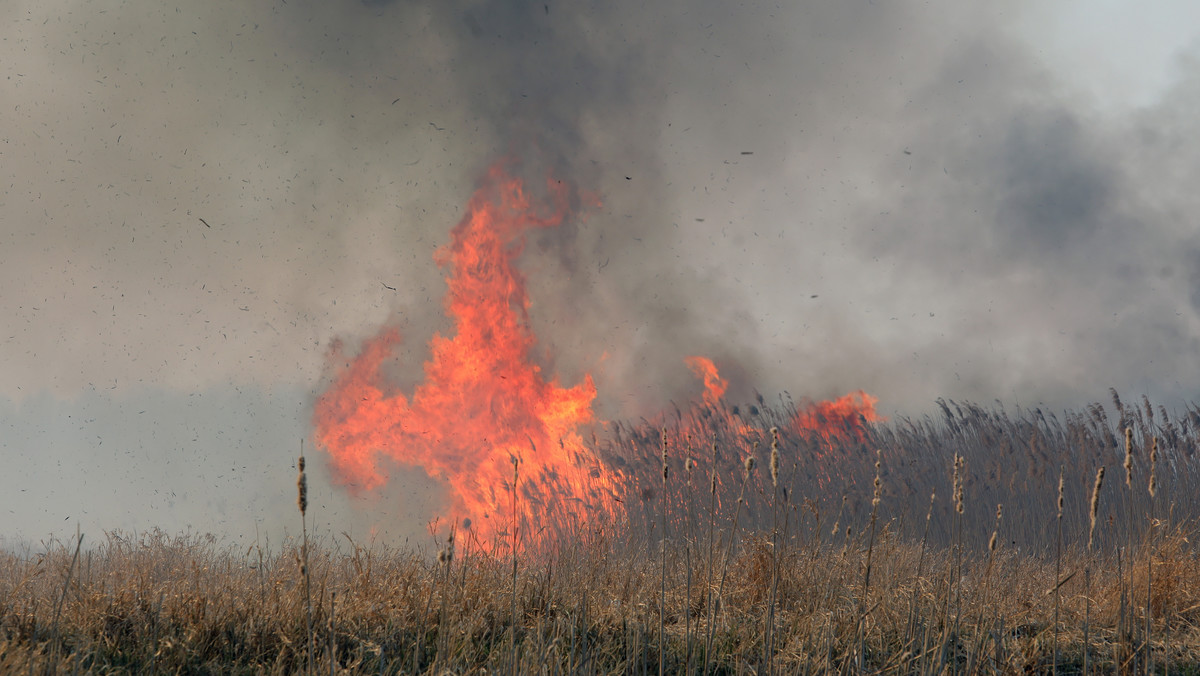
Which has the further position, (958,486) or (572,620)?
(572,620)

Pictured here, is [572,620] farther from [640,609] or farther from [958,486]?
[958,486]

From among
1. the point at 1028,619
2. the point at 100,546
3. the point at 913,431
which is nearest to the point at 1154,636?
the point at 1028,619

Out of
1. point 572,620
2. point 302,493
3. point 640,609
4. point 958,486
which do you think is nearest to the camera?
point 302,493

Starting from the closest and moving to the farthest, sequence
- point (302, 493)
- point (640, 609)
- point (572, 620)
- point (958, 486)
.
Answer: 1. point (302, 493)
2. point (958, 486)
3. point (572, 620)
4. point (640, 609)

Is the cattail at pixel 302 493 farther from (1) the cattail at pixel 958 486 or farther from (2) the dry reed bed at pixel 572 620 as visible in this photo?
(1) the cattail at pixel 958 486

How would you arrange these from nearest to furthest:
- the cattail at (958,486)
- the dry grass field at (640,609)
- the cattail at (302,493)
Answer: the cattail at (302,493) → the cattail at (958,486) → the dry grass field at (640,609)

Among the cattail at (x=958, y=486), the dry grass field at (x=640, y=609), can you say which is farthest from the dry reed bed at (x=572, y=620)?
the cattail at (x=958, y=486)

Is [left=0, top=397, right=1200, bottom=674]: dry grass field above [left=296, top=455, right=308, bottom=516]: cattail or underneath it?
underneath

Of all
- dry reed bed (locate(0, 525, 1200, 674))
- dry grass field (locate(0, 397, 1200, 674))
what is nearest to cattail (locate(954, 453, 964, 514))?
dry grass field (locate(0, 397, 1200, 674))

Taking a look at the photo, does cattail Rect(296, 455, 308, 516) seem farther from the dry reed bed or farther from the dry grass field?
the dry reed bed

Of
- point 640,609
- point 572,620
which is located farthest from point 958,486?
point 640,609

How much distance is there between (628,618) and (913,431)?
970 centimetres

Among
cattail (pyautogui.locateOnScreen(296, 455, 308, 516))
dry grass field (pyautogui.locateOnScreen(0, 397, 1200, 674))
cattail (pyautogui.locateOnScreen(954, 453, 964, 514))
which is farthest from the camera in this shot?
dry grass field (pyautogui.locateOnScreen(0, 397, 1200, 674))

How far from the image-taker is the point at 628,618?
4.75 m
